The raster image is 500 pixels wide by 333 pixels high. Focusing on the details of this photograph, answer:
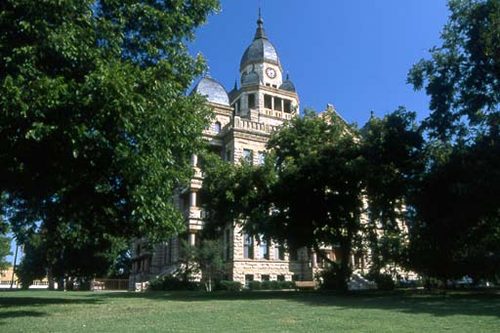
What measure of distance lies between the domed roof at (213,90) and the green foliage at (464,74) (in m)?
35.0

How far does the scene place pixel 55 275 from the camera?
58250 millimetres

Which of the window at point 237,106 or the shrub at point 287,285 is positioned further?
the window at point 237,106

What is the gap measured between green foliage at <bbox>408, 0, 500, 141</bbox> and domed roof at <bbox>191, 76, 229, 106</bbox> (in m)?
35.0

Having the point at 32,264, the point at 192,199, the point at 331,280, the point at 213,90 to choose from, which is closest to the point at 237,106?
the point at 213,90

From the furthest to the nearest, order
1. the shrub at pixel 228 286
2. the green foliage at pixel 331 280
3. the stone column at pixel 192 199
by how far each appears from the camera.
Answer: the stone column at pixel 192 199
the shrub at pixel 228 286
the green foliage at pixel 331 280

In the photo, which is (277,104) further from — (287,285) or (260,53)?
(287,285)

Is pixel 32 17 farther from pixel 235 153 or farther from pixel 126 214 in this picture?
pixel 235 153

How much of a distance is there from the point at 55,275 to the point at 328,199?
38712mm

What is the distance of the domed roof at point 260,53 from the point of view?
7869cm

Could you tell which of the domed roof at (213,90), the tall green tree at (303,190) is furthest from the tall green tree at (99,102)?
the domed roof at (213,90)

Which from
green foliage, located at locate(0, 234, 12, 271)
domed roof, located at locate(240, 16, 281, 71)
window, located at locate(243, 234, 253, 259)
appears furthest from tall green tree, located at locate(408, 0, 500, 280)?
green foliage, located at locate(0, 234, 12, 271)

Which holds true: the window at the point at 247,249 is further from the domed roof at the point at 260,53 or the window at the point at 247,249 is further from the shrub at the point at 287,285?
the domed roof at the point at 260,53

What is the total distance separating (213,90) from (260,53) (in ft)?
58.7

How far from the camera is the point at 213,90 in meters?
63.8
